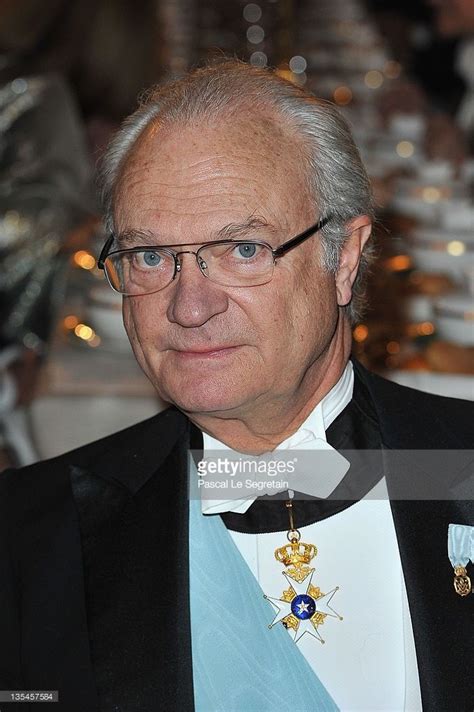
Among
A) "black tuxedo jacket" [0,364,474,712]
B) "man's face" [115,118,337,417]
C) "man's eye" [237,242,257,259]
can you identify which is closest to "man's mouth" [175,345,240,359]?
"man's face" [115,118,337,417]

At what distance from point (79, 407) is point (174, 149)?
1.01 meters

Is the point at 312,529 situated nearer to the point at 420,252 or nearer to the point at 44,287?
the point at 420,252

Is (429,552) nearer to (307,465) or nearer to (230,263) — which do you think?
(307,465)

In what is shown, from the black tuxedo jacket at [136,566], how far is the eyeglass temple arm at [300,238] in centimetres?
28

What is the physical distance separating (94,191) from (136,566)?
0.63m

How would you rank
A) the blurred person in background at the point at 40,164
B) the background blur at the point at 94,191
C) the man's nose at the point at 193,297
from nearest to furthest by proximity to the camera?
the man's nose at the point at 193,297, the background blur at the point at 94,191, the blurred person in background at the point at 40,164

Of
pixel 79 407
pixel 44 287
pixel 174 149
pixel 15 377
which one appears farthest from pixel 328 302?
pixel 44 287

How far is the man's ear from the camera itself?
59.0 inches

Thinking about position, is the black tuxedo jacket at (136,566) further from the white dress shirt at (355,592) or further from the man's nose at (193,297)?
the man's nose at (193,297)

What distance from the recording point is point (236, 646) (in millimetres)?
1491

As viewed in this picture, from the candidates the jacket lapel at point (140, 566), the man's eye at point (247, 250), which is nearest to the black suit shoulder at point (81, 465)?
the jacket lapel at point (140, 566)

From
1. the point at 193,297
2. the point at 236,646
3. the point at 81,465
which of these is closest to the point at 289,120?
the point at 193,297

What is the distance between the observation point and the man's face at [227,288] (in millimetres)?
1391

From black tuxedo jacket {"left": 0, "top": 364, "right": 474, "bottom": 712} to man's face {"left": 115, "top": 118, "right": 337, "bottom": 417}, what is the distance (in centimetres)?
20
